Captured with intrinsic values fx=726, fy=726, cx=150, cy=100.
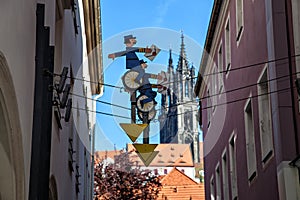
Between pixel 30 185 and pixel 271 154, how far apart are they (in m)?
6.39

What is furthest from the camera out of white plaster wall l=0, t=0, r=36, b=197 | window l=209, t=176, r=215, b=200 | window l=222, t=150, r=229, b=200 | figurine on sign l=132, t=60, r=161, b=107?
window l=209, t=176, r=215, b=200

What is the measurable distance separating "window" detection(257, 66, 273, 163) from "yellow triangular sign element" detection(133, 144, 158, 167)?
409 cm

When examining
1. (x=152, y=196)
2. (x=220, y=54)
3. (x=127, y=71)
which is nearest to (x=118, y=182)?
(x=152, y=196)

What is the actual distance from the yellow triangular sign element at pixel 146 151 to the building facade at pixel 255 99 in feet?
9.18

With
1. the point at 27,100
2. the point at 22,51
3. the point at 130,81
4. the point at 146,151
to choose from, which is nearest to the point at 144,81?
the point at 130,81

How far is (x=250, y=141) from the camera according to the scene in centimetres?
1644

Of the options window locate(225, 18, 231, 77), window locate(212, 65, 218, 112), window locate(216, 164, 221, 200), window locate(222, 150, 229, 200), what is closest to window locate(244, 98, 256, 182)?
window locate(225, 18, 231, 77)

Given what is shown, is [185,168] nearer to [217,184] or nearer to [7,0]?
[217,184]

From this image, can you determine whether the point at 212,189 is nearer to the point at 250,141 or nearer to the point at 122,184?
the point at 122,184

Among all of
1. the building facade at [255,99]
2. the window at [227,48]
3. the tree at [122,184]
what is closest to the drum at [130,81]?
the building facade at [255,99]

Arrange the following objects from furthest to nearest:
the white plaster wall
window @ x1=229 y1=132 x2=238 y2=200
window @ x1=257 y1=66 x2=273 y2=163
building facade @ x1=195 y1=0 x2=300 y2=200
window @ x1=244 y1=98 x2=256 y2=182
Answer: window @ x1=229 y1=132 x2=238 y2=200
window @ x1=244 y1=98 x2=256 y2=182
window @ x1=257 y1=66 x2=273 y2=163
building facade @ x1=195 y1=0 x2=300 y2=200
the white plaster wall

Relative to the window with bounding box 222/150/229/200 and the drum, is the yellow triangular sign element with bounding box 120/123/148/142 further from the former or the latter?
the window with bounding box 222/150/229/200

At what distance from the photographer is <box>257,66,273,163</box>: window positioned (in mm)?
14125

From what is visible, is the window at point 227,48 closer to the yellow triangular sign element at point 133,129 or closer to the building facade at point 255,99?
the building facade at point 255,99
